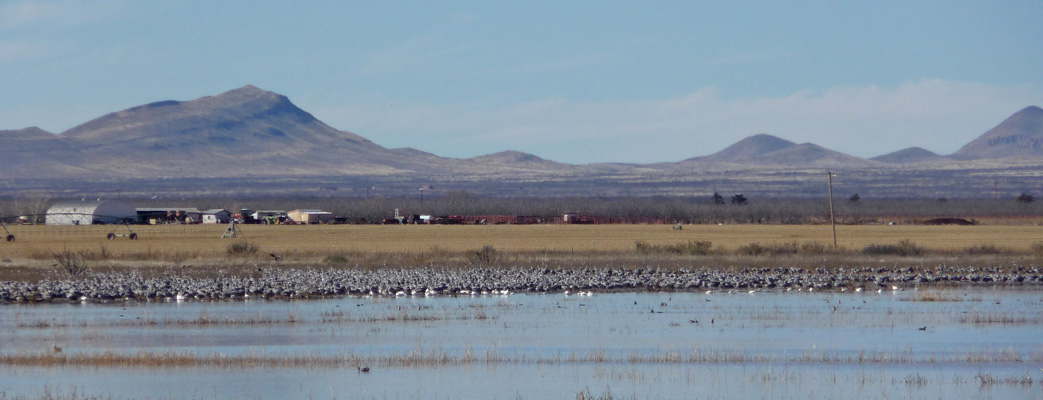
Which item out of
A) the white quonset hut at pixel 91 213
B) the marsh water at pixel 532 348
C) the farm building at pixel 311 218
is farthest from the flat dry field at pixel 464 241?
the white quonset hut at pixel 91 213

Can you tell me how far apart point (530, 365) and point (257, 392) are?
445cm

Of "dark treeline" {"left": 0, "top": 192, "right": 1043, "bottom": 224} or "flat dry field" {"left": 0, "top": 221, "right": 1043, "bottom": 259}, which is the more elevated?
"dark treeline" {"left": 0, "top": 192, "right": 1043, "bottom": 224}

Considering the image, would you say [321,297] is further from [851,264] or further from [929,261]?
[929,261]

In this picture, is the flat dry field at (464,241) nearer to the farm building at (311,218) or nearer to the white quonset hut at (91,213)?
the farm building at (311,218)

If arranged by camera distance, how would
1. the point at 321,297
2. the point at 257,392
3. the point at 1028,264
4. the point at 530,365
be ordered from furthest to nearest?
the point at 1028,264, the point at 321,297, the point at 530,365, the point at 257,392

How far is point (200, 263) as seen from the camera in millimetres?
38938

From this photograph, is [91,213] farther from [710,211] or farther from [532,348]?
[532,348]

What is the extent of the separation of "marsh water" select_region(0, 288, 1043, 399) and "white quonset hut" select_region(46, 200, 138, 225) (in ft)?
308

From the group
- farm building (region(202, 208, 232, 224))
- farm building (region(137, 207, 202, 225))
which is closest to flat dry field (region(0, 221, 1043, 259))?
farm building (region(202, 208, 232, 224))

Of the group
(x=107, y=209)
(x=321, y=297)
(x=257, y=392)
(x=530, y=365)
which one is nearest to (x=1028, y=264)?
(x=321, y=297)

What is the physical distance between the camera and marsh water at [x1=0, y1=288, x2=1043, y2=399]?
50.6 ft

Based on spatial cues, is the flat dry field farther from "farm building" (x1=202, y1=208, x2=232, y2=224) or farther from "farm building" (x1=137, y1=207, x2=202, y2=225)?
"farm building" (x1=137, y1=207, x2=202, y2=225)

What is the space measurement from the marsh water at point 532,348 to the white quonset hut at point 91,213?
93933 mm

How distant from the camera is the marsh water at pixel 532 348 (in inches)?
608
